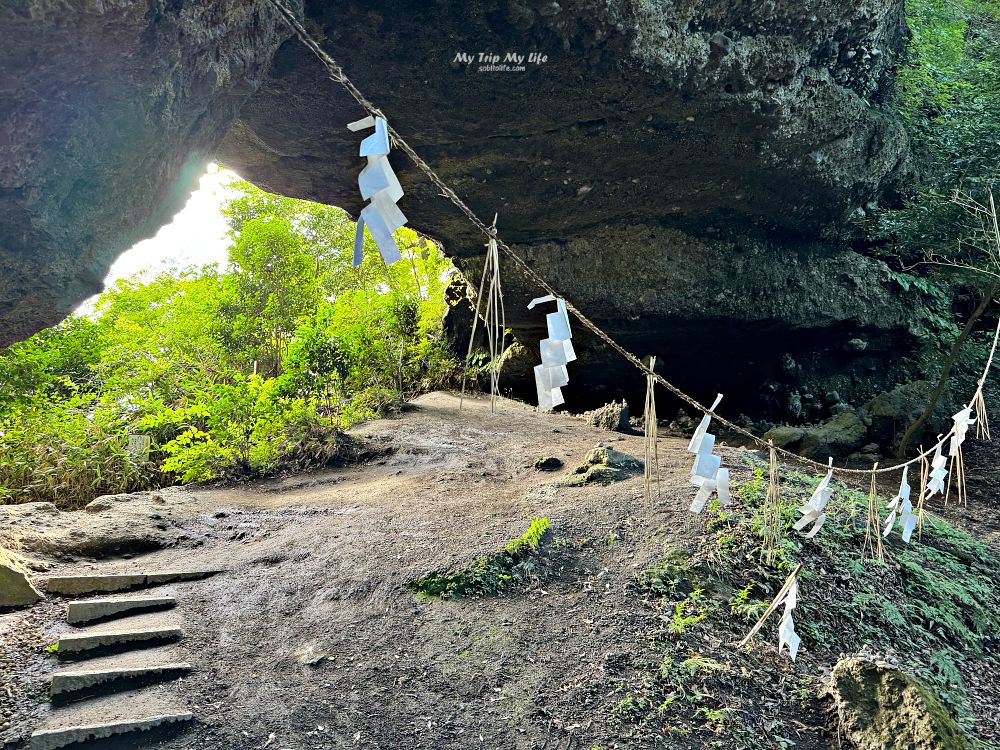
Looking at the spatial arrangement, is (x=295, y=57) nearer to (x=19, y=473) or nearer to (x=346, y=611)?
(x=346, y=611)

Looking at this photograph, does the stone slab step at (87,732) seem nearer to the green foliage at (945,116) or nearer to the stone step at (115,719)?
the stone step at (115,719)

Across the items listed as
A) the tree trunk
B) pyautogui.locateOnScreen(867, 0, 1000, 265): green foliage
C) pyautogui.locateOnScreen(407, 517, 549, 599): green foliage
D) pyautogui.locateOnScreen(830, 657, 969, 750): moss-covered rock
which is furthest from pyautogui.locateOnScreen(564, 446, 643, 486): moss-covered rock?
pyautogui.locateOnScreen(867, 0, 1000, 265): green foliage

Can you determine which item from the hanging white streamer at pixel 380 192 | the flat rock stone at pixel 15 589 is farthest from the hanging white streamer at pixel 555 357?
the flat rock stone at pixel 15 589

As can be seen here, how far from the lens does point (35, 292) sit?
3.49 m

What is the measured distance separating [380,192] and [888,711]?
120 inches

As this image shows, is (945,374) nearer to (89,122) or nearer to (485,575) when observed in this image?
(485,575)

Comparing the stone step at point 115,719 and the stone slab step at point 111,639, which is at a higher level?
the stone slab step at point 111,639

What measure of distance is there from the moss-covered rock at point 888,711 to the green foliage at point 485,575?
1688mm

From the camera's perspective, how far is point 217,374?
10.5 m

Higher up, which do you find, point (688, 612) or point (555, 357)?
point (555, 357)

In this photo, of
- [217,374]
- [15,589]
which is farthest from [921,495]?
[217,374]

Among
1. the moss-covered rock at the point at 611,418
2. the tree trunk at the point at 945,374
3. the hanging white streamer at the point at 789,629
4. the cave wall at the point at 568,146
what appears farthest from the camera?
the moss-covered rock at the point at 611,418

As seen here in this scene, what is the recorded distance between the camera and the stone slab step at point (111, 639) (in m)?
3.27

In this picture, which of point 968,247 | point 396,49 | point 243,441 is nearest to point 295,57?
point 396,49
